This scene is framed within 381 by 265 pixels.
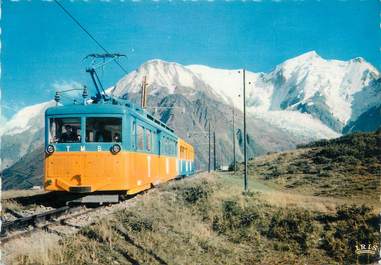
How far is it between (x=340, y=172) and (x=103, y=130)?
934 inches

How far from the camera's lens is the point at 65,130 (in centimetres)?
1322

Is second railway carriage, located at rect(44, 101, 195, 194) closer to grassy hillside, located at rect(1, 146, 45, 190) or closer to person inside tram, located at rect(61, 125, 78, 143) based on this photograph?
person inside tram, located at rect(61, 125, 78, 143)

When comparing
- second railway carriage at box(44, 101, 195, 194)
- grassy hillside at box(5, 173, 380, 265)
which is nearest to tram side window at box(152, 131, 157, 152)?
grassy hillside at box(5, 173, 380, 265)

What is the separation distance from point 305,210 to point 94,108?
25.9ft

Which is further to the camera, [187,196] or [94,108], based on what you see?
[187,196]

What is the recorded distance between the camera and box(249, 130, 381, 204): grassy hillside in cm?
2453

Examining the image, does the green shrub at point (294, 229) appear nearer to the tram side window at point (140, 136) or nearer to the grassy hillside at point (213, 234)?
the grassy hillside at point (213, 234)

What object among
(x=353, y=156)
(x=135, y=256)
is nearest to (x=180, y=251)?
(x=135, y=256)

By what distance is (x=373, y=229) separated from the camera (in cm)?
1220

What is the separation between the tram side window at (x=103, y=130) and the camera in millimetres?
13039

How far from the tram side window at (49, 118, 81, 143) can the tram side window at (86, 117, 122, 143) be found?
1.12 ft

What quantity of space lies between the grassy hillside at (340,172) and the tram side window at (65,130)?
46.2 ft

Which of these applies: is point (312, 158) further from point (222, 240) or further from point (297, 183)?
point (222, 240)

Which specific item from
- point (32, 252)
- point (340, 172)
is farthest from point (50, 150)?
point (340, 172)
